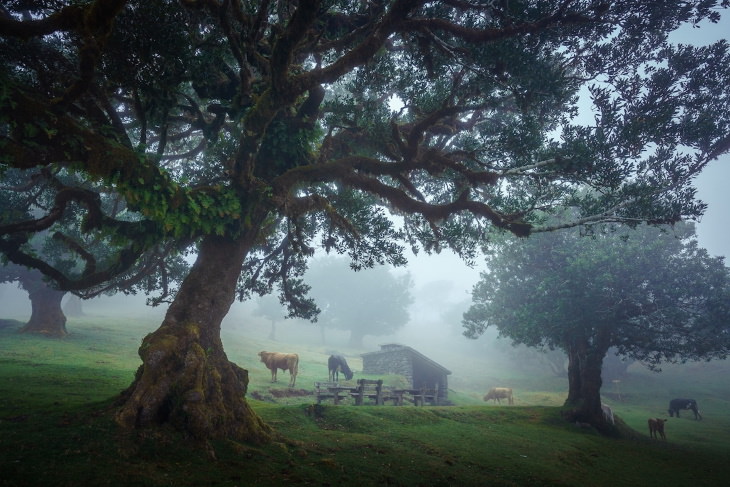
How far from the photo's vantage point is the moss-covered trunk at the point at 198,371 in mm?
7773

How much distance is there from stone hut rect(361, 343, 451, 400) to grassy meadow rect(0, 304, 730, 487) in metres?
14.3

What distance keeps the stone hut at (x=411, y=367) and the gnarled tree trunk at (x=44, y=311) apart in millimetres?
29762

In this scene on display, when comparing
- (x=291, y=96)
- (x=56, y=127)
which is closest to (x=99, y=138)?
(x=56, y=127)

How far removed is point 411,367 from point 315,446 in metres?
30.4

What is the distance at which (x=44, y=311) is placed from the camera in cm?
2992

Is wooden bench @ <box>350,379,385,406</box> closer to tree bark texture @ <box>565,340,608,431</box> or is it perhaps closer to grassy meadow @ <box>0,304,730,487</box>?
grassy meadow @ <box>0,304,730,487</box>

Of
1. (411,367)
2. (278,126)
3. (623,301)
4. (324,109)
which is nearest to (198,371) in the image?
(278,126)

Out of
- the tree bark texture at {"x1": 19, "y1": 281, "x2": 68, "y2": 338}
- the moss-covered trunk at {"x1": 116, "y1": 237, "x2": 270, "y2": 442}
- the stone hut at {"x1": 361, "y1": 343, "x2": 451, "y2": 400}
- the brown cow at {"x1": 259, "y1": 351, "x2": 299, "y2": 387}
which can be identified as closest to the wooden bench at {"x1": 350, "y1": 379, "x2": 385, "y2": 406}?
the brown cow at {"x1": 259, "y1": 351, "x2": 299, "y2": 387}

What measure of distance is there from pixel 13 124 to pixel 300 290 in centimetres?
1179

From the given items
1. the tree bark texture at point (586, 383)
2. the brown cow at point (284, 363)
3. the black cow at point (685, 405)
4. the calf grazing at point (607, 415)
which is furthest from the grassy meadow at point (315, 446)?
the black cow at point (685, 405)

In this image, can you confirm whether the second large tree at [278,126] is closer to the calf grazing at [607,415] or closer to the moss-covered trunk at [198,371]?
the moss-covered trunk at [198,371]

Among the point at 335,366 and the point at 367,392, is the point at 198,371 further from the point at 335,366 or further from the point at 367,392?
the point at 335,366

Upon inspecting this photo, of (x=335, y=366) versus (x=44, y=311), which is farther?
(x=335, y=366)

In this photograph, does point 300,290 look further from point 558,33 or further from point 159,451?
point 558,33
